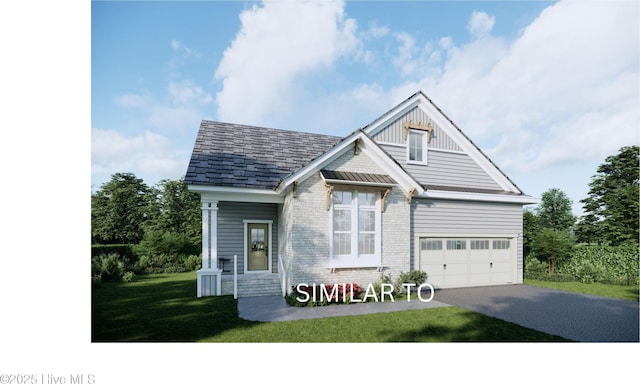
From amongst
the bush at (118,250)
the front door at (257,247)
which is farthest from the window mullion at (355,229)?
the bush at (118,250)

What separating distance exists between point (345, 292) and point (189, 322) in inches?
159

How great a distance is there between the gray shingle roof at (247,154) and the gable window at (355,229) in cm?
193

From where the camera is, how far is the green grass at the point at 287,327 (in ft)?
18.0

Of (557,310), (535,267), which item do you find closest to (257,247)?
(557,310)

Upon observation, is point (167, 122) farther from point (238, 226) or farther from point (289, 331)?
point (289, 331)

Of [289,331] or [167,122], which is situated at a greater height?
[167,122]

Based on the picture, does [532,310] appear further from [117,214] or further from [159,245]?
A: [117,214]

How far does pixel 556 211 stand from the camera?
3556 cm

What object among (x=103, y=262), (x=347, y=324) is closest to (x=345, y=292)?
(x=347, y=324)

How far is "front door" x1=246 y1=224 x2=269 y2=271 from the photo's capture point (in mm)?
10828

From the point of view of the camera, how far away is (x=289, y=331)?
5781mm

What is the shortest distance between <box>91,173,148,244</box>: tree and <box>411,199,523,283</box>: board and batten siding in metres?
22.1

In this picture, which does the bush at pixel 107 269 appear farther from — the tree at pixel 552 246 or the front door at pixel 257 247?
the tree at pixel 552 246

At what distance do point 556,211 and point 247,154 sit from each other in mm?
40567
